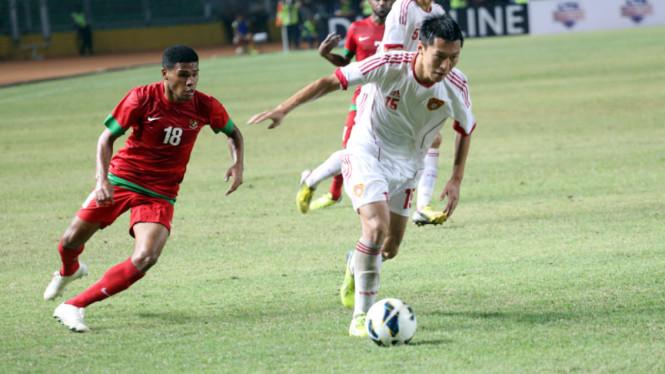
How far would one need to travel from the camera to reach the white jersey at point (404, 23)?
8672 mm

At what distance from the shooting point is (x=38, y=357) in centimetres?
559

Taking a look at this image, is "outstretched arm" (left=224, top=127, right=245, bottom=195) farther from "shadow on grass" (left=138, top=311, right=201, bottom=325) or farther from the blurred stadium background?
the blurred stadium background

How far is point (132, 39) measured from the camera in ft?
171

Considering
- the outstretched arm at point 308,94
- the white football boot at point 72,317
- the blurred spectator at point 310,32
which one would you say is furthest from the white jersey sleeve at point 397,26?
the blurred spectator at point 310,32

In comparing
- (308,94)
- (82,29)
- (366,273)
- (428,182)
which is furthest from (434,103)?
(82,29)

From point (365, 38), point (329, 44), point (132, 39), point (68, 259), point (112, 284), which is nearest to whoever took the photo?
point (112, 284)

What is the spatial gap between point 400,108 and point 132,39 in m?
48.0

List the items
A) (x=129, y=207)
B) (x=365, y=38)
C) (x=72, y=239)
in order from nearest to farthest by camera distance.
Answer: (x=129, y=207) < (x=72, y=239) < (x=365, y=38)

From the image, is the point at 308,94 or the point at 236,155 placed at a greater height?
the point at 308,94

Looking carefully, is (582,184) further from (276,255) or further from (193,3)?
(193,3)

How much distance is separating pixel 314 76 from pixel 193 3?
1150 inches

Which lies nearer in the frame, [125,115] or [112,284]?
[112,284]

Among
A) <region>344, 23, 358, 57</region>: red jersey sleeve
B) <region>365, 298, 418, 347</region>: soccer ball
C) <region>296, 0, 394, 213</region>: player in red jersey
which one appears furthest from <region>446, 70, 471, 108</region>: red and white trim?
<region>344, 23, 358, 57</region>: red jersey sleeve

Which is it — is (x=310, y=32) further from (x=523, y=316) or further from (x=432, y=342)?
(x=432, y=342)
